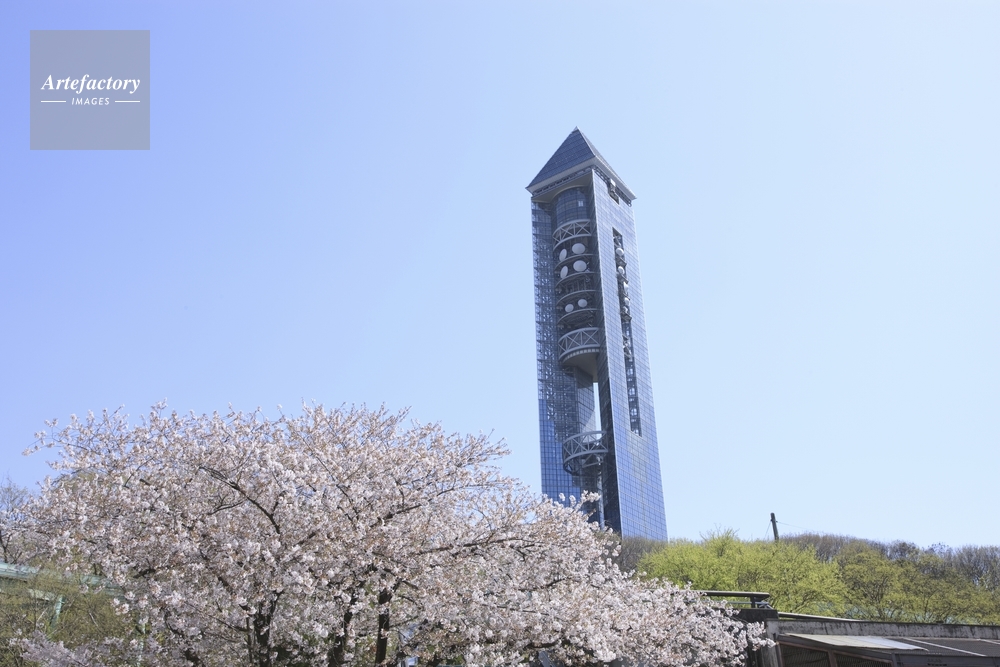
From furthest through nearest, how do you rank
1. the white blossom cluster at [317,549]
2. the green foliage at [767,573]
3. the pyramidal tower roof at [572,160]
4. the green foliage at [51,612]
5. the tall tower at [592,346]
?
the pyramidal tower roof at [572,160] < the tall tower at [592,346] < the green foliage at [767,573] < the green foliage at [51,612] < the white blossom cluster at [317,549]

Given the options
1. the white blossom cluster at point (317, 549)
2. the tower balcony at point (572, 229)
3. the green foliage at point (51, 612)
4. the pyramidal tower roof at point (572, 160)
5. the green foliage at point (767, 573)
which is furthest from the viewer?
the pyramidal tower roof at point (572, 160)

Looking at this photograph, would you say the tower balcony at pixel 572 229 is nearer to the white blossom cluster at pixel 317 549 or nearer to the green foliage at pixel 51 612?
the green foliage at pixel 51 612

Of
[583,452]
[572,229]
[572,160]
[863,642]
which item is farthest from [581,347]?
[863,642]

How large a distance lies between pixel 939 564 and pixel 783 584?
22467 millimetres

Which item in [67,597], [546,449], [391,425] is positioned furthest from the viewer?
[546,449]

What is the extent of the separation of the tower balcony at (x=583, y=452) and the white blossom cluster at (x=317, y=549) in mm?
104904

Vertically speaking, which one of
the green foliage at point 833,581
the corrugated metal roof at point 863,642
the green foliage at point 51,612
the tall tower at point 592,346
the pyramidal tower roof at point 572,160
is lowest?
the green foliage at point 833,581

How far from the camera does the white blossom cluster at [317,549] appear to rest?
1116cm

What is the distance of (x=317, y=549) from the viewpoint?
11.4m

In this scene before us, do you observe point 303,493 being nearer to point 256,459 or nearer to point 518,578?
point 256,459

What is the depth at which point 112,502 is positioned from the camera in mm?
11398

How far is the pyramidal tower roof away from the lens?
13850cm

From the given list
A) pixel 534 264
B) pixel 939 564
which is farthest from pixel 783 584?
pixel 534 264

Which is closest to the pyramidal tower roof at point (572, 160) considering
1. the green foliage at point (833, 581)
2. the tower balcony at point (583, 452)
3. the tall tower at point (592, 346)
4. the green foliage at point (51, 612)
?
the tall tower at point (592, 346)
